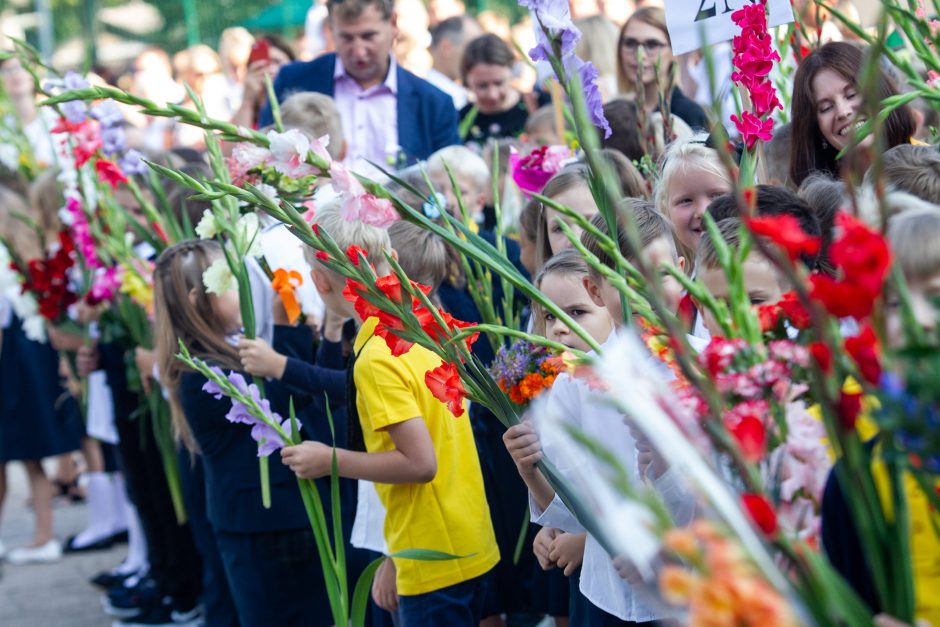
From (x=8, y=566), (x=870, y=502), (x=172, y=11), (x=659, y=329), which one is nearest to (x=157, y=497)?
(x=8, y=566)

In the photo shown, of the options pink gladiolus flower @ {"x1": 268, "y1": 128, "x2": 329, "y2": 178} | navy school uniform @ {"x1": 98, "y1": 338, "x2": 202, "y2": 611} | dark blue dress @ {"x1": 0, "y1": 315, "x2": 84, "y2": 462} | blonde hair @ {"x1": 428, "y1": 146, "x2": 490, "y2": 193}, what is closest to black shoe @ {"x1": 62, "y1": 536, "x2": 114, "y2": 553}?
dark blue dress @ {"x1": 0, "y1": 315, "x2": 84, "y2": 462}

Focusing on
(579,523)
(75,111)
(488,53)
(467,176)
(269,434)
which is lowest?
(579,523)

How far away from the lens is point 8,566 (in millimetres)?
6180

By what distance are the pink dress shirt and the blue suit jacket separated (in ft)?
0.12

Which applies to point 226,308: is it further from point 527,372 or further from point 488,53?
point 488,53

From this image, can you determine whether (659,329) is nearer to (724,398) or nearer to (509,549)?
(724,398)

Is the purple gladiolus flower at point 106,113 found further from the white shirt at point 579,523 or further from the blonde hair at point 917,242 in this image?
the blonde hair at point 917,242

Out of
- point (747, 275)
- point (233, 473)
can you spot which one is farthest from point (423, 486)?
point (747, 275)

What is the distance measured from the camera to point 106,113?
13.3 feet

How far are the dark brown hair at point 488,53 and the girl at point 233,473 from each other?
8.54 feet

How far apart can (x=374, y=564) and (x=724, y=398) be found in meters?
1.21

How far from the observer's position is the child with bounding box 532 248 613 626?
255cm

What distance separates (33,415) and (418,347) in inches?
159

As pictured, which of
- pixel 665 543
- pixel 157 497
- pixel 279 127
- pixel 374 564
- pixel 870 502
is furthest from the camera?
pixel 157 497
